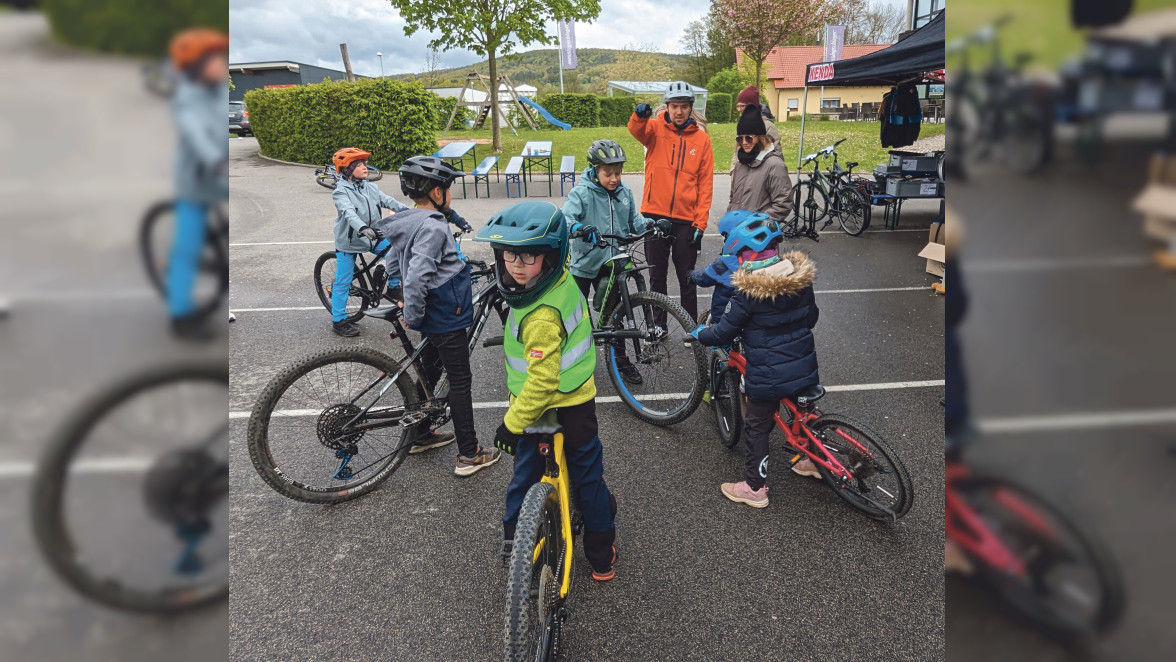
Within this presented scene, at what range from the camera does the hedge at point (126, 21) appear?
0.33 metres

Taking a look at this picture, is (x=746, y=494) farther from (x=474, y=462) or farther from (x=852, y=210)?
(x=852, y=210)

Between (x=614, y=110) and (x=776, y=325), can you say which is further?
(x=614, y=110)

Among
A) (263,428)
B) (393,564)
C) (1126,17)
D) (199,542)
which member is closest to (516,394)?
(393,564)

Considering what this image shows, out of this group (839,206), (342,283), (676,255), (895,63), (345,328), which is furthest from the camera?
(839,206)

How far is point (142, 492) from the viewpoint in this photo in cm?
43

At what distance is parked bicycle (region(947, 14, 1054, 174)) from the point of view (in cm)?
32

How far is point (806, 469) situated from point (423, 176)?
2.84 m

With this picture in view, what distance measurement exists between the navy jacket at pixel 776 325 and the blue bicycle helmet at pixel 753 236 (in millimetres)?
115

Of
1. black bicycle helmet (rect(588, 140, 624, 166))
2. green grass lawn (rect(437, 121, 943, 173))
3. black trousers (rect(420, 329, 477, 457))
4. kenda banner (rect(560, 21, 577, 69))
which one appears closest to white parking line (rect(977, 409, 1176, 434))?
black trousers (rect(420, 329, 477, 457))

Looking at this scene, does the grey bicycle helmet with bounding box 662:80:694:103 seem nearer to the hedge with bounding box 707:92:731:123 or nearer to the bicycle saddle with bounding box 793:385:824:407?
the bicycle saddle with bounding box 793:385:824:407

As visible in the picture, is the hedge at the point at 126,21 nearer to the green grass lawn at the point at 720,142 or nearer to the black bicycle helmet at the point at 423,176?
the black bicycle helmet at the point at 423,176

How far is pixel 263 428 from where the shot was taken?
332 centimetres

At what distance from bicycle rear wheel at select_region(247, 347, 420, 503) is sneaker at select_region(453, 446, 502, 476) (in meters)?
0.32

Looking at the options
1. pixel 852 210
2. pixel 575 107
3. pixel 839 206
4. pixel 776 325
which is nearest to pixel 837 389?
pixel 776 325
